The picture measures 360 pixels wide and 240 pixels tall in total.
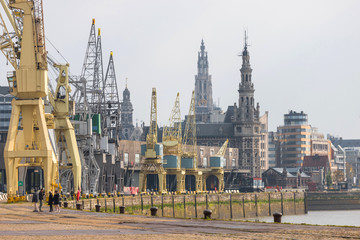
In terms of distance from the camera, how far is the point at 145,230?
51.2 meters

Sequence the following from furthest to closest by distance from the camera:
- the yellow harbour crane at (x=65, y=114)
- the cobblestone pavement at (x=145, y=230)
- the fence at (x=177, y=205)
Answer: the fence at (x=177, y=205) → the yellow harbour crane at (x=65, y=114) → the cobblestone pavement at (x=145, y=230)

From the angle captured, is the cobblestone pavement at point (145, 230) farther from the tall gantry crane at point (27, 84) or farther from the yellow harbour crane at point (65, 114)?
the yellow harbour crane at point (65, 114)

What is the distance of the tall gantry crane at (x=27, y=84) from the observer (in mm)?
90500

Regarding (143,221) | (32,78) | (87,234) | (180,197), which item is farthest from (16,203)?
(180,197)

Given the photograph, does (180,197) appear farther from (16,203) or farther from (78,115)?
(16,203)

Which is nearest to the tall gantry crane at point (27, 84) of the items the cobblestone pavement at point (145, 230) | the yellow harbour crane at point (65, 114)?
the yellow harbour crane at point (65, 114)

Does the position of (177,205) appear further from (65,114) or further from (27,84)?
(27,84)

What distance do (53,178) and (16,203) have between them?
19.7 feet

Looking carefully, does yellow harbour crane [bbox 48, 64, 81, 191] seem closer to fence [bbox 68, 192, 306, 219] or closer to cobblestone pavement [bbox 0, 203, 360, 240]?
fence [bbox 68, 192, 306, 219]

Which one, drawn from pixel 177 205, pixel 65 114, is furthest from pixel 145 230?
pixel 177 205

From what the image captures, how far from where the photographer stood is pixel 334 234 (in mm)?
48812

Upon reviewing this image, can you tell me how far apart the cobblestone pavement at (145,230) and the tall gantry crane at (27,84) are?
91.1 ft

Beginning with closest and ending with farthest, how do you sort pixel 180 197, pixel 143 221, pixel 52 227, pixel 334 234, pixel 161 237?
pixel 161 237 < pixel 334 234 < pixel 52 227 < pixel 143 221 < pixel 180 197

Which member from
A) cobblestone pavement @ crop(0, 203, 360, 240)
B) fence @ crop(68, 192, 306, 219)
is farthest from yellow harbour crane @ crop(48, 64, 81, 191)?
cobblestone pavement @ crop(0, 203, 360, 240)
